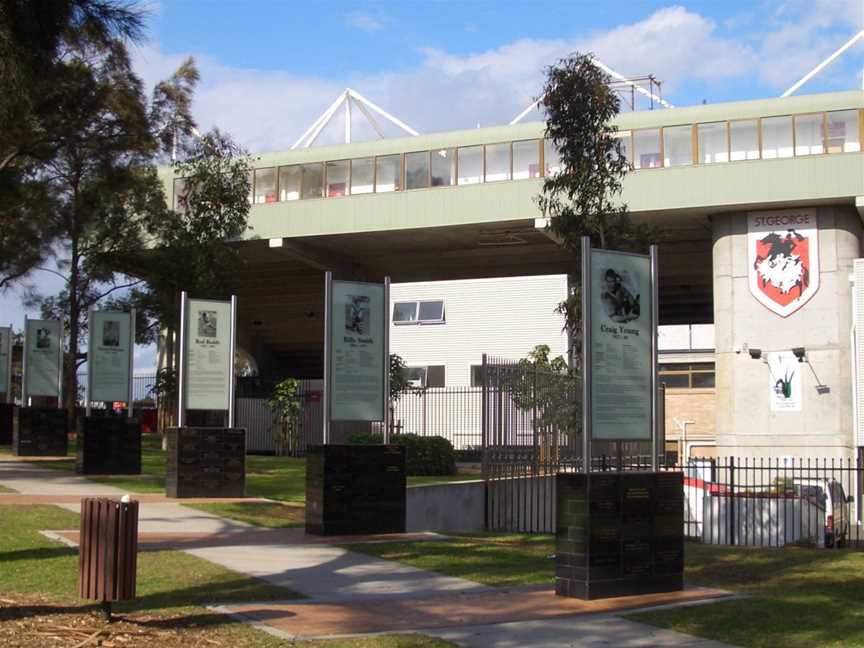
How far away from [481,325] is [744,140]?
439 inches

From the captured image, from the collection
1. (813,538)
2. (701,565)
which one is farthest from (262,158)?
(701,565)

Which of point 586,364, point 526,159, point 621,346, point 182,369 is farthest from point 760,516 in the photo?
point 526,159

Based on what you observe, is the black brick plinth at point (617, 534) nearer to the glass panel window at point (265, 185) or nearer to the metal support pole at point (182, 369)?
the metal support pole at point (182, 369)

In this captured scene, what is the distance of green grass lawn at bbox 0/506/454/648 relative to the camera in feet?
27.1

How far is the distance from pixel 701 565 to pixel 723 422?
2549cm

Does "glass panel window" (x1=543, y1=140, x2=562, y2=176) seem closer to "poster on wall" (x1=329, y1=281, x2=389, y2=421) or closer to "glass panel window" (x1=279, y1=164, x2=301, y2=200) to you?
"glass panel window" (x1=279, y1=164, x2=301, y2=200)

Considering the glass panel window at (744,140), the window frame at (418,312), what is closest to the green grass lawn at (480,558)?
the glass panel window at (744,140)

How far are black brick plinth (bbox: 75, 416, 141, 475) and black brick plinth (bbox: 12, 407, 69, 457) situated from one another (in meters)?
5.24

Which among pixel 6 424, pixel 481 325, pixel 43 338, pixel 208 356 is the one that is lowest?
pixel 6 424

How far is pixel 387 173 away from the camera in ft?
139

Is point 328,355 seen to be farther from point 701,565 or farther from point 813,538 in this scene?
point 813,538

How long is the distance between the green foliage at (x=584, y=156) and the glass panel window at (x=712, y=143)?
48.9ft

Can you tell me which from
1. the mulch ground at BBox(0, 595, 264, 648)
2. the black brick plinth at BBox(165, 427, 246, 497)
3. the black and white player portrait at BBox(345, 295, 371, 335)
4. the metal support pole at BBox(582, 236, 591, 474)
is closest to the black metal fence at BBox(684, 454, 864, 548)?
the black and white player portrait at BBox(345, 295, 371, 335)

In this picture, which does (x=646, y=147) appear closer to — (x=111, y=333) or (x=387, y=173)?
(x=387, y=173)
